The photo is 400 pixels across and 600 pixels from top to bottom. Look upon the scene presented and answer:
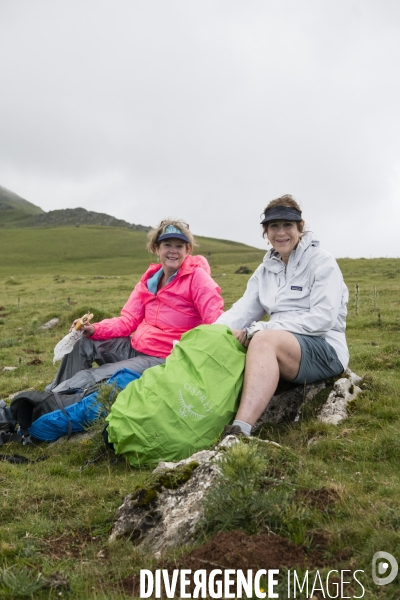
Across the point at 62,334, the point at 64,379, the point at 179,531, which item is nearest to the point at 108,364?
the point at 64,379

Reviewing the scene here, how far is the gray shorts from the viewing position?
6414mm

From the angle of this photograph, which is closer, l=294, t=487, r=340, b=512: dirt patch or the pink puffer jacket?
l=294, t=487, r=340, b=512: dirt patch

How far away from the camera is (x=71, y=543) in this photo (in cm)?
434

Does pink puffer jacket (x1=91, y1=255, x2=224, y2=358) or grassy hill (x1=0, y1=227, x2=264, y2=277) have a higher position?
grassy hill (x1=0, y1=227, x2=264, y2=277)

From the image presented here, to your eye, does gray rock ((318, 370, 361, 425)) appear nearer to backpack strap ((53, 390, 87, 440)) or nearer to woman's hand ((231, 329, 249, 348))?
woman's hand ((231, 329, 249, 348))

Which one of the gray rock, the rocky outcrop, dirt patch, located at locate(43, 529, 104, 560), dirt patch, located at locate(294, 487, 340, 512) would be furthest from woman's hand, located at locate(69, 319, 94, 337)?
dirt patch, located at locate(294, 487, 340, 512)

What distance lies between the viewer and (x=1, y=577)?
11.9ft

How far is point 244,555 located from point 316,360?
3.42m

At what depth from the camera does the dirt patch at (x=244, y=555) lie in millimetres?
3420

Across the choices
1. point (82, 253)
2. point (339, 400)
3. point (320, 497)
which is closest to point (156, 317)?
point (339, 400)

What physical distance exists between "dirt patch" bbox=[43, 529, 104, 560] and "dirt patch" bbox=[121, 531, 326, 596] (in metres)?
0.72

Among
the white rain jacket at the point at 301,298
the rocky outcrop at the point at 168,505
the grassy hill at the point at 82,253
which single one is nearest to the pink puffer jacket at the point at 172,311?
the white rain jacket at the point at 301,298

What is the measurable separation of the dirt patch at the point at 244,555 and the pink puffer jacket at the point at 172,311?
166 inches

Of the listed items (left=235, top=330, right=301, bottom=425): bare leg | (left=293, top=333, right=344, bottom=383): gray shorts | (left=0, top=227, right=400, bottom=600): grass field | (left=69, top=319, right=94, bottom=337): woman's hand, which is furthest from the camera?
(left=69, top=319, right=94, bottom=337): woman's hand
